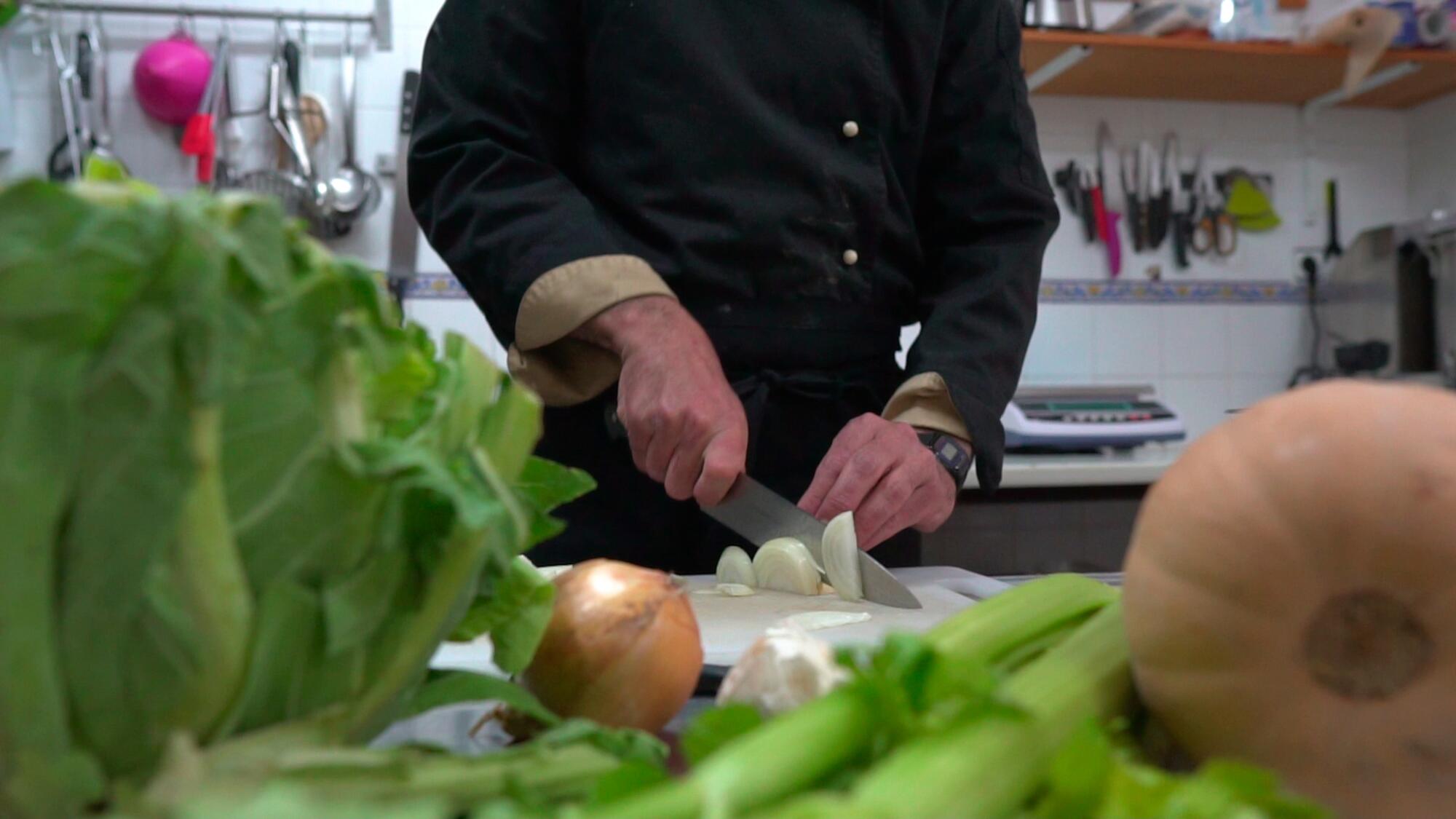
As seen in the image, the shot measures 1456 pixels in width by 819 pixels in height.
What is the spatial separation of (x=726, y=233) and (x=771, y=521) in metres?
0.30

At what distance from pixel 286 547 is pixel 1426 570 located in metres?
0.37

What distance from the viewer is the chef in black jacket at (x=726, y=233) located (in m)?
1.11

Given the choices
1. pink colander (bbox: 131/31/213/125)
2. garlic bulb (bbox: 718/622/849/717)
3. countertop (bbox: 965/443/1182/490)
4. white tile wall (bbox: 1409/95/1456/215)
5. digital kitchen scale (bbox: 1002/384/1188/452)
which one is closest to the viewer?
garlic bulb (bbox: 718/622/849/717)

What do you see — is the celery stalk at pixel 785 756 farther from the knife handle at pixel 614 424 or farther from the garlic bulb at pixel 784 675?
the knife handle at pixel 614 424

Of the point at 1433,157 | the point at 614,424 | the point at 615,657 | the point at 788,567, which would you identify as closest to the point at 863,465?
the point at 788,567

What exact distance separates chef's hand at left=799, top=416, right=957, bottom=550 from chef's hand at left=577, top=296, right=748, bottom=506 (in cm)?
11

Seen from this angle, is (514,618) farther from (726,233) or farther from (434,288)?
(434,288)

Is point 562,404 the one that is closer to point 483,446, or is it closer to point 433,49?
point 433,49

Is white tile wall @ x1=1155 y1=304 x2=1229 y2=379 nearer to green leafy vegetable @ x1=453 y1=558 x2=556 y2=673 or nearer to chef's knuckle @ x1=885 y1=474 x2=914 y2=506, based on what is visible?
chef's knuckle @ x1=885 y1=474 x2=914 y2=506

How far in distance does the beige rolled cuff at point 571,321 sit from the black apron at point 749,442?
0.04 meters

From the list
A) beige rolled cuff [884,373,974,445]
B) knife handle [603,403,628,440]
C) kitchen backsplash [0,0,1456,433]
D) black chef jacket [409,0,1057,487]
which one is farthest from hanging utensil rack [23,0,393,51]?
beige rolled cuff [884,373,974,445]

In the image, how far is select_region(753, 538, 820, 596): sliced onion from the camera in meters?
1.03

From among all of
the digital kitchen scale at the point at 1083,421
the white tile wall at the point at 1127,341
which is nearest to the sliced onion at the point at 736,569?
the digital kitchen scale at the point at 1083,421

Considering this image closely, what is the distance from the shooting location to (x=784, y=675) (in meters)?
0.49
